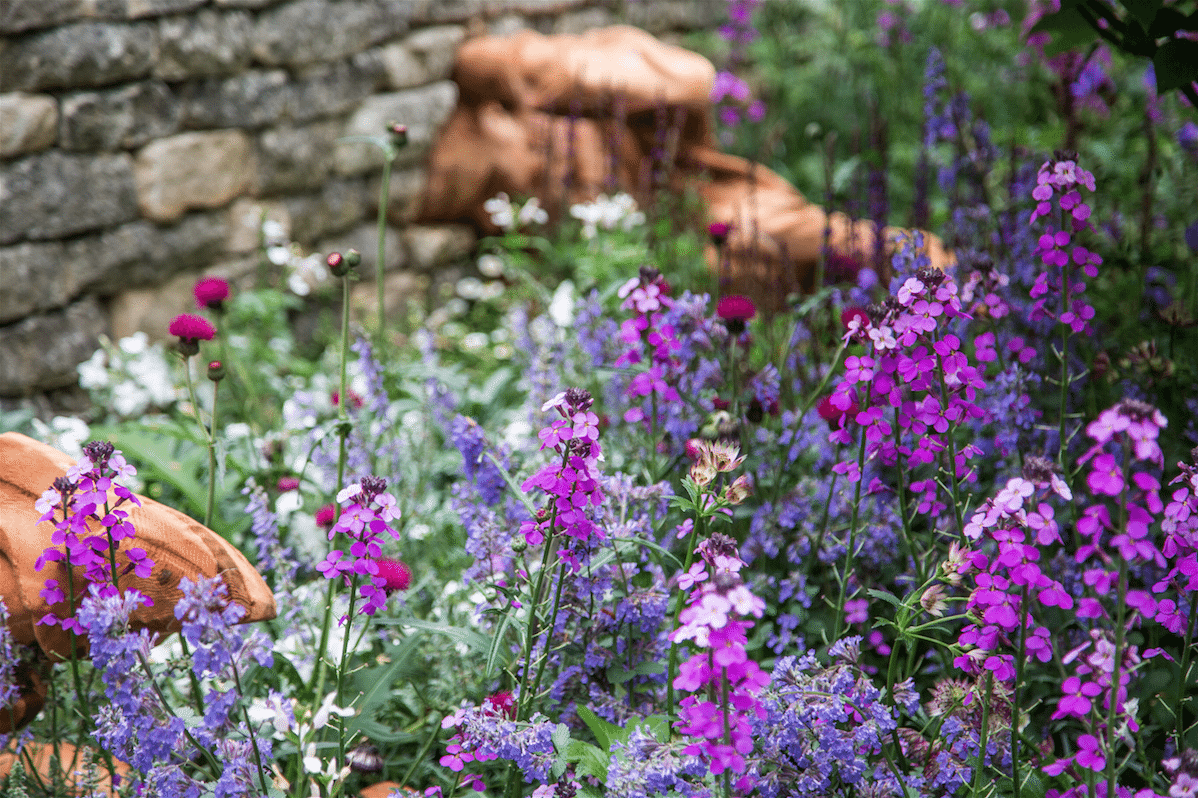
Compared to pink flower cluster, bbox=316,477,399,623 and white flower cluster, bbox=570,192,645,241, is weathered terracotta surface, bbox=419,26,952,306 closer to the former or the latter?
white flower cluster, bbox=570,192,645,241

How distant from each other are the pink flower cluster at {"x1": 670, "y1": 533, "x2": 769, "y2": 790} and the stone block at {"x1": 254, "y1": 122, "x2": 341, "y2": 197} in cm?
318

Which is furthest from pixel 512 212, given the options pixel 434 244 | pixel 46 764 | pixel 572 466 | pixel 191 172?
pixel 572 466

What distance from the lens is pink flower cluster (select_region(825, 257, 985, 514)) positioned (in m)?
1.37

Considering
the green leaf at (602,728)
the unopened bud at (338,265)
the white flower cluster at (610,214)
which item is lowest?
the white flower cluster at (610,214)

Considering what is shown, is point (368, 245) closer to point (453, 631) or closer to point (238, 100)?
point (238, 100)

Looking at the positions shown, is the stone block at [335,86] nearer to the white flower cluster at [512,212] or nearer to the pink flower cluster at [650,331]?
the white flower cluster at [512,212]

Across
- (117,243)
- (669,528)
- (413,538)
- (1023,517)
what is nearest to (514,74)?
(117,243)

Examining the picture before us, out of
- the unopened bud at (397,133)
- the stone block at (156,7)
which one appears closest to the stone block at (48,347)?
the stone block at (156,7)

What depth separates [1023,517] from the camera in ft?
3.73

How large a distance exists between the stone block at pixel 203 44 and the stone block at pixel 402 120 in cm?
55

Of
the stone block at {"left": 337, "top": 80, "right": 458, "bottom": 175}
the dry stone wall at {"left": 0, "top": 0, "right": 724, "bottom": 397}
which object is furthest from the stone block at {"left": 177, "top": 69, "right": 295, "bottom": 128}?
the stone block at {"left": 337, "top": 80, "right": 458, "bottom": 175}

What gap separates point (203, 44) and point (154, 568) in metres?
2.52

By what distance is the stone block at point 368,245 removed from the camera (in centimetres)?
414

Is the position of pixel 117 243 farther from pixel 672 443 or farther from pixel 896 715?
pixel 896 715
